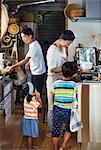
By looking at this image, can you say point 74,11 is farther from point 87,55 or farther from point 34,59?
point 34,59

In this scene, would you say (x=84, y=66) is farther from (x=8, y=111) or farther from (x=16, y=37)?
(x=16, y=37)

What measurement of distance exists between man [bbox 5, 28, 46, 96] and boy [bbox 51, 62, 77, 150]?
0.79 meters

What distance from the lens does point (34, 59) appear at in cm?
383

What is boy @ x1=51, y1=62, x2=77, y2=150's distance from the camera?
306cm

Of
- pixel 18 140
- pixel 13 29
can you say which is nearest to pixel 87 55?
pixel 18 140

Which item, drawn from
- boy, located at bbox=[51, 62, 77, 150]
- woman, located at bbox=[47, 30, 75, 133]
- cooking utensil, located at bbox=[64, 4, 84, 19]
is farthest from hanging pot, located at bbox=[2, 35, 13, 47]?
boy, located at bbox=[51, 62, 77, 150]

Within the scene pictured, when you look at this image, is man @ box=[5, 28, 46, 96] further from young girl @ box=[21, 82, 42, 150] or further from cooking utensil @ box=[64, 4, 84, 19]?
cooking utensil @ box=[64, 4, 84, 19]

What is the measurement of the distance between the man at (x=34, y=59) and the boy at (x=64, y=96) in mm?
788

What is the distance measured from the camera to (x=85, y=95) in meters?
3.22

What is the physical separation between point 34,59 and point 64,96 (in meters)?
0.93

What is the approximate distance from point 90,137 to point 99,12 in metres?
1.59

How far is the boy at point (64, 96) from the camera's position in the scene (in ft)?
10.0

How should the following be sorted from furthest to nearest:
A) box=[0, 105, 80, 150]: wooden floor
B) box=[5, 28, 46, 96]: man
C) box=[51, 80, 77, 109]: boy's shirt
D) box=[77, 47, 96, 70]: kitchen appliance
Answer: box=[77, 47, 96, 70]: kitchen appliance, box=[5, 28, 46, 96]: man, box=[0, 105, 80, 150]: wooden floor, box=[51, 80, 77, 109]: boy's shirt

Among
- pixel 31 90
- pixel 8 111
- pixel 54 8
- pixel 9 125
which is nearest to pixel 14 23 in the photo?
pixel 54 8
